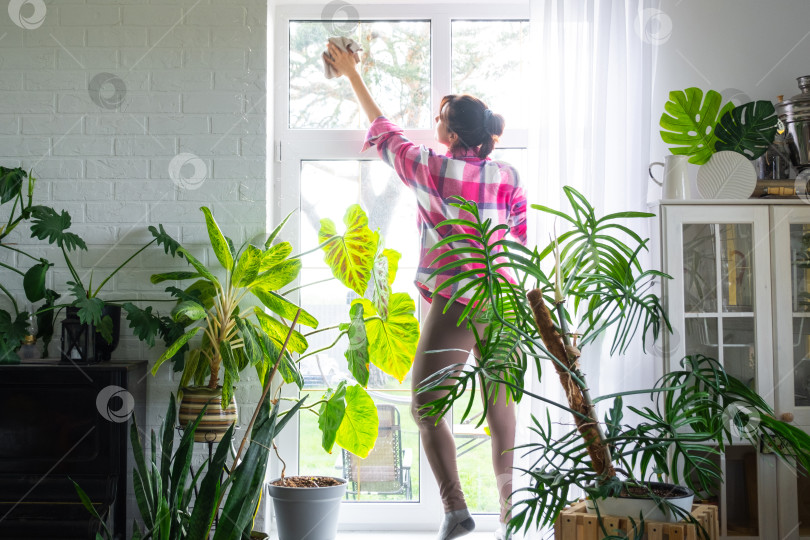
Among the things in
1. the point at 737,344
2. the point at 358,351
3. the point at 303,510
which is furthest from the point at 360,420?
the point at 737,344

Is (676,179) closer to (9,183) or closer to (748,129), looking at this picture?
(748,129)

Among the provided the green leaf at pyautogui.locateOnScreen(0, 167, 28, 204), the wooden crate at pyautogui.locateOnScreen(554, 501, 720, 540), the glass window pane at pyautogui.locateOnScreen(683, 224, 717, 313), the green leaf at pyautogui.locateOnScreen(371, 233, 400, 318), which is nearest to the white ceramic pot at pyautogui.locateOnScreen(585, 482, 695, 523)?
the wooden crate at pyautogui.locateOnScreen(554, 501, 720, 540)

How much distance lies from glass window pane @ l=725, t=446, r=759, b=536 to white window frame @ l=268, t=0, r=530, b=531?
869 millimetres

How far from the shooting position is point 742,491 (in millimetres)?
2229

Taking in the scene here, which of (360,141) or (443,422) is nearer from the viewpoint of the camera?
(443,422)

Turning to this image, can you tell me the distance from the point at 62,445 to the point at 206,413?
50 cm

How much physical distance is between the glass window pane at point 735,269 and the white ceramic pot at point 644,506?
850 mm

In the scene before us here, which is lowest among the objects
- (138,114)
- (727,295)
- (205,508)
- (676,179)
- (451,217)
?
(205,508)

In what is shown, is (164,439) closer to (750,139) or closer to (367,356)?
(367,356)

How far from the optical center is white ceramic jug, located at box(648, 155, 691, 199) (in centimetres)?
226

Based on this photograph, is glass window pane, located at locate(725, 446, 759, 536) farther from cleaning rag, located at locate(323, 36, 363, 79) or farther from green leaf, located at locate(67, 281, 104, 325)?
green leaf, located at locate(67, 281, 104, 325)

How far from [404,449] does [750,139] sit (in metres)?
1.66

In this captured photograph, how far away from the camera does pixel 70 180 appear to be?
2.60m

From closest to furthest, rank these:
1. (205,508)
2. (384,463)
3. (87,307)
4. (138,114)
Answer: (205,508)
(87,307)
(138,114)
(384,463)
